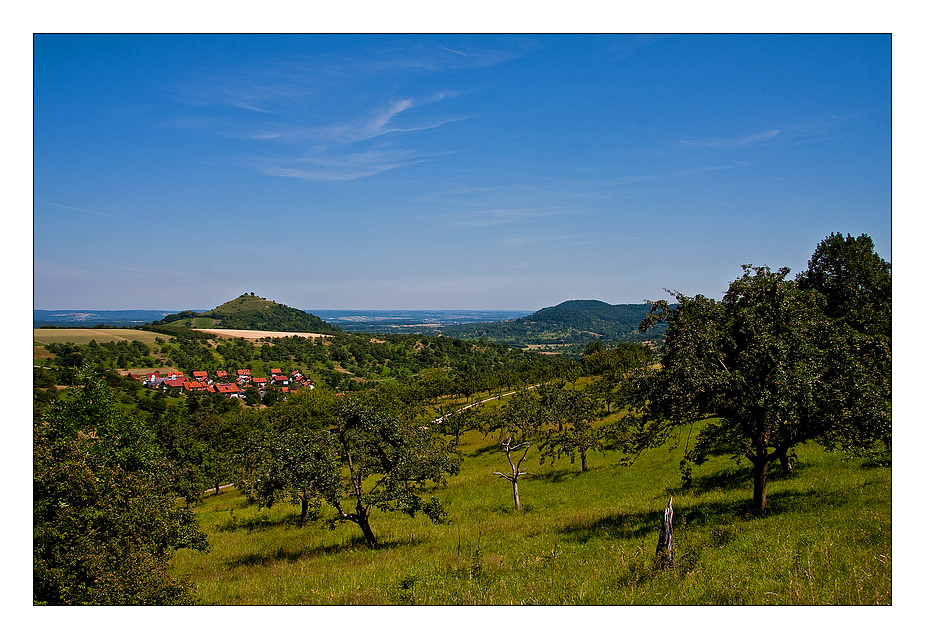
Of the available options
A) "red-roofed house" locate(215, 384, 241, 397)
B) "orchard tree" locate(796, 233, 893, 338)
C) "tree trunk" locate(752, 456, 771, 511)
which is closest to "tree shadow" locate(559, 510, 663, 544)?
"tree trunk" locate(752, 456, 771, 511)

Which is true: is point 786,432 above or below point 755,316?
below

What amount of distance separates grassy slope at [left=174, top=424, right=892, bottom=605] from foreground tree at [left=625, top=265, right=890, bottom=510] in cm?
277

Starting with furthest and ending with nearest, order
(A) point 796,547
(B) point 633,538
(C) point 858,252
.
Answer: (C) point 858,252 < (B) point 633,538 < (A) point 796,547

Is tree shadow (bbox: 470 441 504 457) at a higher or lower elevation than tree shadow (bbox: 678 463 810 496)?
lower

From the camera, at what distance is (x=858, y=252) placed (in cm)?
3969

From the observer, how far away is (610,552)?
13.3m

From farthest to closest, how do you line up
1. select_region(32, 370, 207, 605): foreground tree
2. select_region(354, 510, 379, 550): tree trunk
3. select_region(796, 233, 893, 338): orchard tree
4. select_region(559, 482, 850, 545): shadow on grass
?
select_region(796, 233, 893, 338): orchard tree → select_region(354, 510, 379, 550): tree trunk → select_region(559, 482, 850, 545): shadow on grass → select_region(32, 370, 207, 605): foreground tree

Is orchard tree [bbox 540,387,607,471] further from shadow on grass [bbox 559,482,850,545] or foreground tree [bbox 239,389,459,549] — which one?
foreground tree [bbox 239,389,459,549]

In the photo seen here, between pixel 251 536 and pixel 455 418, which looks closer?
pixel 251 536

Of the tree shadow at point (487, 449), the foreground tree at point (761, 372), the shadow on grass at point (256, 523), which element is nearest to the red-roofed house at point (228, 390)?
the tree shadow at point (487, 449)

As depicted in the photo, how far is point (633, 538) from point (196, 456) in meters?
57.4

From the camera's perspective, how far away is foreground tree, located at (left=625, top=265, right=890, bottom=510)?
39.6 ft
